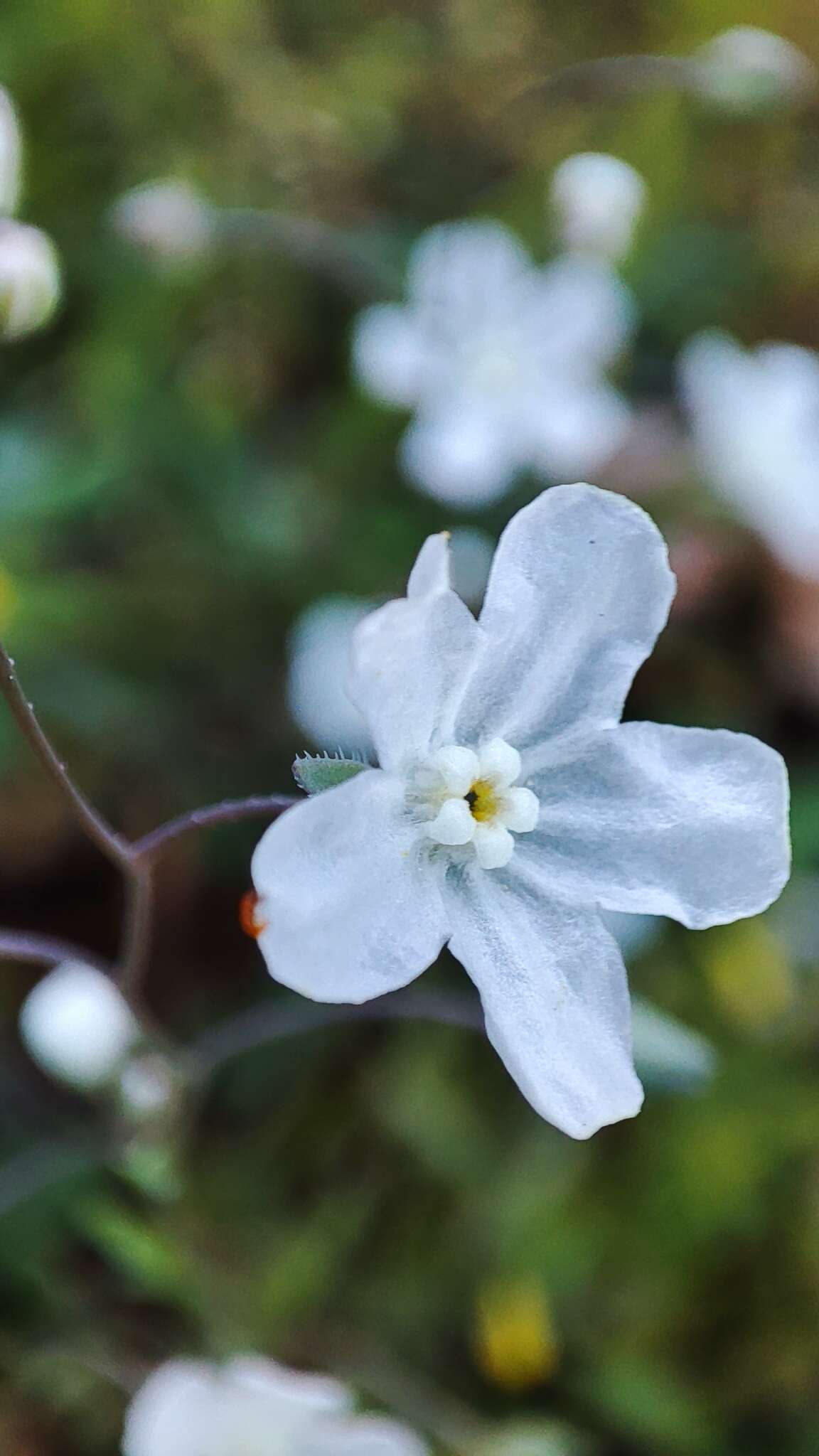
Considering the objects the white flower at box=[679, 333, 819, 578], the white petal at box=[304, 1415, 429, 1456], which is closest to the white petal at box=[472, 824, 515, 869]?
the white petal at box=[304, 1415, 429, 1456]

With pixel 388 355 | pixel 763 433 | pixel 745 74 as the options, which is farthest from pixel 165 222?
pixel 763 433

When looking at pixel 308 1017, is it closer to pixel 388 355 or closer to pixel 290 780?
pixel 290 780

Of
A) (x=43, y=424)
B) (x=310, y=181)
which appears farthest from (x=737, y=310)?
(x=43, y=424)

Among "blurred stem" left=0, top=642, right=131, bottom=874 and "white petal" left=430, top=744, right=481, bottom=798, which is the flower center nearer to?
"white petal" left=430, top=744, right=481, bottom=798

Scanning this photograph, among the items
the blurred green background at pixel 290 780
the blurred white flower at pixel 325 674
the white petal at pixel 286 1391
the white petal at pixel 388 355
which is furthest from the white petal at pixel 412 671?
the white petal at pixel 388 355

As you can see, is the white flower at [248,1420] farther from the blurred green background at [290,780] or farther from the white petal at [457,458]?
the white petal at [457,458]

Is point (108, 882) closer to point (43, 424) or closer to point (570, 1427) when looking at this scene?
point (43, 424)
